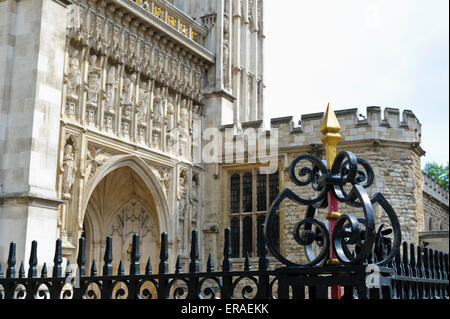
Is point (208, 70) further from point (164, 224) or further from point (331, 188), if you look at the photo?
point (331, 188)

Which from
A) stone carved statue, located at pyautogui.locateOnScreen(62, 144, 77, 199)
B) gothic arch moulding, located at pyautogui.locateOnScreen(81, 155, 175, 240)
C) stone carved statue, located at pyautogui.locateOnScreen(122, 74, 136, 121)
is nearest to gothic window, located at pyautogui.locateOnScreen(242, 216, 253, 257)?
gothic arch moulding, located at pyautogui.locateOnScreen(81, 155, 175, 240)

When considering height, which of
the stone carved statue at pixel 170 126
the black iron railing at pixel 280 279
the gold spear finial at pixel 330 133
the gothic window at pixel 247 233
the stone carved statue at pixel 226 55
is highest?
the stone carved statue at pixel 226 55

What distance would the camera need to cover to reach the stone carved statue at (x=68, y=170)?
Answer: 10797 mm

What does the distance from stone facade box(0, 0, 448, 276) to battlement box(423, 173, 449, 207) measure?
5.53 m

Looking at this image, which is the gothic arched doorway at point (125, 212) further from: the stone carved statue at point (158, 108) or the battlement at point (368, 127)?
the battlement at point (368, 127)

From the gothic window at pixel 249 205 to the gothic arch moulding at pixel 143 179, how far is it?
2089mm

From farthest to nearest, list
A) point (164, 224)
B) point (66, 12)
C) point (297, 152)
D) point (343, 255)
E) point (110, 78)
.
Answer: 1. point (297, 152)
2. point (164, 224)
3. point (110, 78)
4. point (66, 12)
5. point (343, 255)

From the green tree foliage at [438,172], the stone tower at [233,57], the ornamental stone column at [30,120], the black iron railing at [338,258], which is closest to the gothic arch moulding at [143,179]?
the ornamental stone column at [30,120]

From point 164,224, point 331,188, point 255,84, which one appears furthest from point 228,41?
point 331,188

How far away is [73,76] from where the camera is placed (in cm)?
1129

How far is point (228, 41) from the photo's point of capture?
54.1ft

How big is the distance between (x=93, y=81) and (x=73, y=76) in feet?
2.04

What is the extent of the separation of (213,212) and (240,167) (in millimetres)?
1385

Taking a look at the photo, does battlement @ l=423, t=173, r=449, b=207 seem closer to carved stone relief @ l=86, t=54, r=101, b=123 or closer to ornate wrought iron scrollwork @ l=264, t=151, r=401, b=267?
carved stone relief @ l=86, t=54, r=101, b=123
